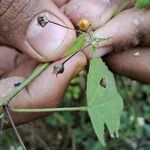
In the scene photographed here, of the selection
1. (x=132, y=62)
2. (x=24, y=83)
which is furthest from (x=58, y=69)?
(x=132, y=62)

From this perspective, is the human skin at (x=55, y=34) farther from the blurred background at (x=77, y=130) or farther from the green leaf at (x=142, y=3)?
the blurred background at (x=77, y=130)

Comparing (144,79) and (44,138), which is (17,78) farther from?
(44,138)

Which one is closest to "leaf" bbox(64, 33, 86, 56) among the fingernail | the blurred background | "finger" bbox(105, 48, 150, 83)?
the fingernail

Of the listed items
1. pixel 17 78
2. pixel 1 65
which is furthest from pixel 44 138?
pixel 17 78

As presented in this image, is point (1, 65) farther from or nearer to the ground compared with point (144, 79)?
farther from the ground

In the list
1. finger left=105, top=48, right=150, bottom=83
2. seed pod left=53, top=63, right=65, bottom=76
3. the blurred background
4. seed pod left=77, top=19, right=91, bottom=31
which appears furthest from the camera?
the blurred background

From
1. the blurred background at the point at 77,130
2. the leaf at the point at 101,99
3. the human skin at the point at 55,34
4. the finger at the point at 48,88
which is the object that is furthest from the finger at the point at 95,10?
the blurred background at the point at 77,130

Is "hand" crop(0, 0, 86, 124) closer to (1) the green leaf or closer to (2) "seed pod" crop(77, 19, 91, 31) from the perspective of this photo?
(2) "seed pod" crop(77, 19, 91, 31)

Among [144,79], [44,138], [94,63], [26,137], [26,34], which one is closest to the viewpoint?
[94,63]
